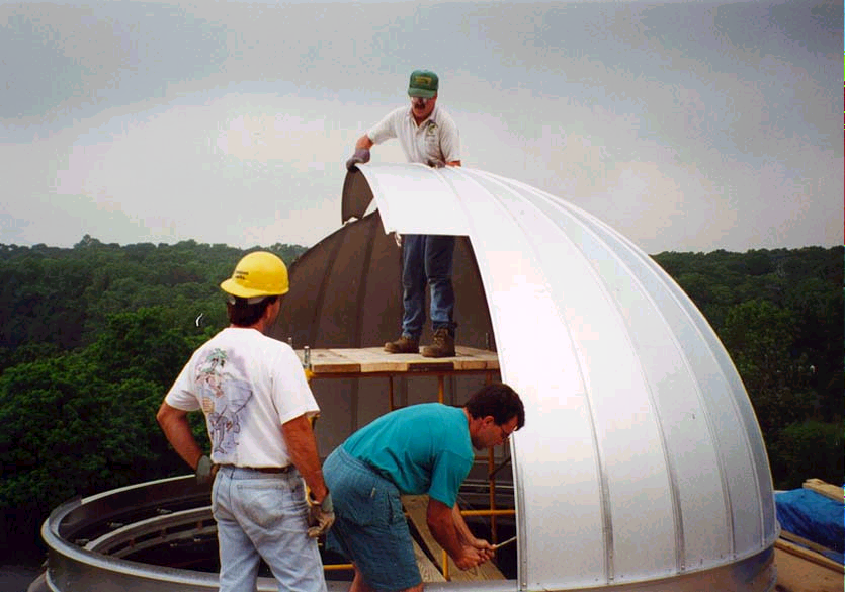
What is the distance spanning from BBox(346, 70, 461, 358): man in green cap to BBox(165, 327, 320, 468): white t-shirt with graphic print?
3.70 m

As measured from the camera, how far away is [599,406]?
8.16 m

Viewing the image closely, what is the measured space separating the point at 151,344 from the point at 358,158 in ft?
87.4

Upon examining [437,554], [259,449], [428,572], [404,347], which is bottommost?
[437,554]

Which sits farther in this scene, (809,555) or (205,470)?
(809,555)

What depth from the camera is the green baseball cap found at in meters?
9.46

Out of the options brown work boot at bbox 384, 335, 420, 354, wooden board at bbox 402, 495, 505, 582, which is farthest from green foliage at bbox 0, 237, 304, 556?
brown work boot at bbox 384, 335, 420, 354

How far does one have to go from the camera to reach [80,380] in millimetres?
31562

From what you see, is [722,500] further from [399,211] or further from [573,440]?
[399,211]

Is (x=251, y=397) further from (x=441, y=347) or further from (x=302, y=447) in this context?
(x=441, y=347)

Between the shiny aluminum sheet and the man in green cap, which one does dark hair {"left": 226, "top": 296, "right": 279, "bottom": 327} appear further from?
the man in green cap

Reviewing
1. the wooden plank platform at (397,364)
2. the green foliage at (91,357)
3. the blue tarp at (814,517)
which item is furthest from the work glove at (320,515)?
the green foliage at (91,357)

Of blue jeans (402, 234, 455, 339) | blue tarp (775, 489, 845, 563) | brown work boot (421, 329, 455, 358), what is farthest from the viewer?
blue tarp (775, 489, 845, 563)

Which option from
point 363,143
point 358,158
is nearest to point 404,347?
point 358,158

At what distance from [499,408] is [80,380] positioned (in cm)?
2889
